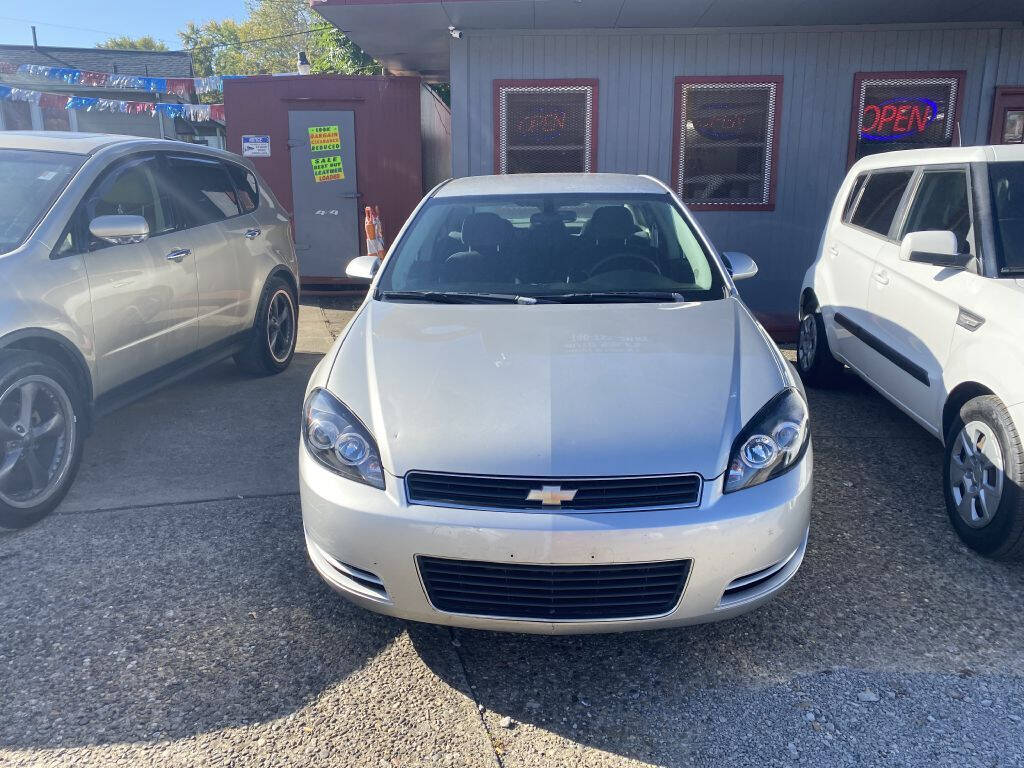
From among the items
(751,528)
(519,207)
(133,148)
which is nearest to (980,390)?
(751,528)

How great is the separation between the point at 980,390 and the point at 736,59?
5.85m

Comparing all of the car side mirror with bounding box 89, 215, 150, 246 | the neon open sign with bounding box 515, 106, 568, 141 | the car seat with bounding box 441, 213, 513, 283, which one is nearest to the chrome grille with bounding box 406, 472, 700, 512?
the car seat with bounding box 441, 213, 513, 283

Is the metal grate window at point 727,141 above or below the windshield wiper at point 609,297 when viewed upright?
above

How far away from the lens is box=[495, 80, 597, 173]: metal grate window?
868cm

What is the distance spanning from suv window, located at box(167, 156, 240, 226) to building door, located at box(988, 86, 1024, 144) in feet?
23.7

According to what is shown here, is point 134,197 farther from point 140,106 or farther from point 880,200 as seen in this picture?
point 140,106

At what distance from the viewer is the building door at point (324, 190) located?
10023 mm

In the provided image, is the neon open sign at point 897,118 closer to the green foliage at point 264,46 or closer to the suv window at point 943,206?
the suv window at point 943,206

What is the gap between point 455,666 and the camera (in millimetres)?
2912

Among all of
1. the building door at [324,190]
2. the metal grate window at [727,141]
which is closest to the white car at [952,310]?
the metal grate window at [727,141]

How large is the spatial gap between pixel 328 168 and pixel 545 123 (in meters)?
2.84

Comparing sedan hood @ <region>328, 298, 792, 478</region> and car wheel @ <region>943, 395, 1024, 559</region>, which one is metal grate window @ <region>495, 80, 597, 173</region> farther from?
car wheel @ <region>943, 395, 1024, 559</region>

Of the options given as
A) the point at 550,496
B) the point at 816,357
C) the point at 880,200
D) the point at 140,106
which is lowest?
the point at 816,357

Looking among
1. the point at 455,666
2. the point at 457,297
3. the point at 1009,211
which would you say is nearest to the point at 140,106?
the point at 457,297
